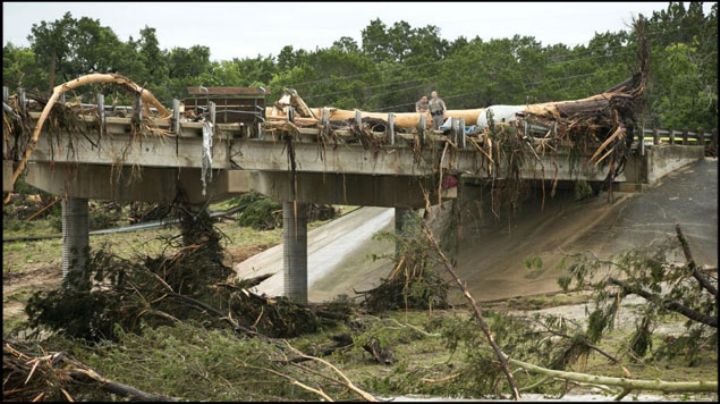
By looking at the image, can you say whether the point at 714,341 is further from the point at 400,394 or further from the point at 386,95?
the point at 386,95

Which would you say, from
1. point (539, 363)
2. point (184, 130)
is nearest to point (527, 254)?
point (184, 130)

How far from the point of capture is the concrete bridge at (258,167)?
904 inches

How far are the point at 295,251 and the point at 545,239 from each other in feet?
22.3

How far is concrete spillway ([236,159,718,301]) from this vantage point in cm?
2956

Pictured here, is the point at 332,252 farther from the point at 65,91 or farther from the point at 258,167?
the point at 65,91

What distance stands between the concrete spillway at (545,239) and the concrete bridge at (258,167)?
1.52 metres

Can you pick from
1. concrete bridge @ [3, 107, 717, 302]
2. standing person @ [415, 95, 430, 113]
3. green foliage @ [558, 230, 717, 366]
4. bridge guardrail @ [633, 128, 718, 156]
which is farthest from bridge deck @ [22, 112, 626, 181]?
green foliage @ [558, 230, 717, 366]

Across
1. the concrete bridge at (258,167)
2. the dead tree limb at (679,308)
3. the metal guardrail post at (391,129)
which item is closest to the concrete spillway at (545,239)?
the concrete bridge at (258,167)

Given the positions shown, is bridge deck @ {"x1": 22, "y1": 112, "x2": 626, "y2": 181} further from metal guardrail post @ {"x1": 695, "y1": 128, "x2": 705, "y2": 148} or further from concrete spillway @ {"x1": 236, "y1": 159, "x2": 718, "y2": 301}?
metal guardrail post @ {"x1": 695, "y1": 128, "x2": 705, "y2": 148}

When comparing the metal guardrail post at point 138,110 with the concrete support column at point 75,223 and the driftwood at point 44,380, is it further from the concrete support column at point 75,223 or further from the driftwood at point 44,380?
the driftwood at point 44,380

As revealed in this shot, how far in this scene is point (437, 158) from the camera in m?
27.4

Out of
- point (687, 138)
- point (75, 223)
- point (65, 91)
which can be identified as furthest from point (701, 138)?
point (65, 91)

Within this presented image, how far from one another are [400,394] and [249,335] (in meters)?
5.56

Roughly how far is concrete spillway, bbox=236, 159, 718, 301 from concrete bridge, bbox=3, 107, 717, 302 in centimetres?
152
